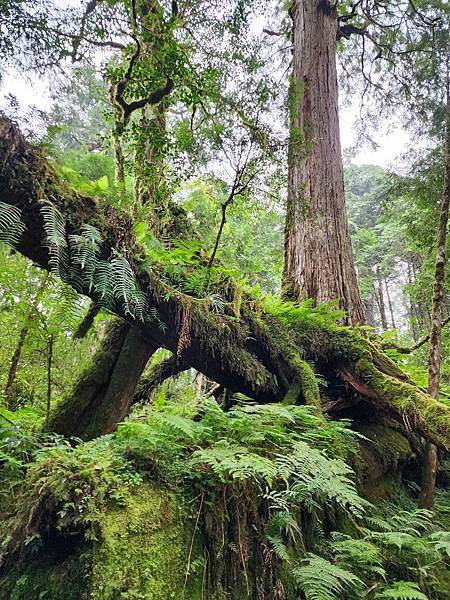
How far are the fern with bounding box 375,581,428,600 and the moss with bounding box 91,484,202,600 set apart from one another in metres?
1.13

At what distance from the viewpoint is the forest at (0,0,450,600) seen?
192cm

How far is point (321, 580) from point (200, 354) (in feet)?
7.24

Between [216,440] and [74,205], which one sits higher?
[74,205]

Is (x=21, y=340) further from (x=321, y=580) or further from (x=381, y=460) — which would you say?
(x=381, y=460)

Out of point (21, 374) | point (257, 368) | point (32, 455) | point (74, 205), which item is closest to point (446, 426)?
point (257, 368)

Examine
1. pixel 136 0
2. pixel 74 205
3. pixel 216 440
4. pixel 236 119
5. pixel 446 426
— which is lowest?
pixel 216 440

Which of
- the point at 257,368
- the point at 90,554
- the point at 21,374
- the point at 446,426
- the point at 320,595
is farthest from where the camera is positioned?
the point at 21,374

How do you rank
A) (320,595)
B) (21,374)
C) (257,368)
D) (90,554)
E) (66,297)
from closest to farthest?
(90,554)
(320,595)
(66,297)
(257,368)
(21,374)

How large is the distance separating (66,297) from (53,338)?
5.29ft

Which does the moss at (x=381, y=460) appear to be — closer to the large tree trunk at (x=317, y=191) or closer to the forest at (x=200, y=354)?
the forest at (x=200, y=354)

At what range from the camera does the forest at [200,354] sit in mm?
1924

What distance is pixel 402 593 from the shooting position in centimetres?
207

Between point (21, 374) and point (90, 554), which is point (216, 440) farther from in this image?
point (21, 374)

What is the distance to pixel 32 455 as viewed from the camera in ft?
7.75
